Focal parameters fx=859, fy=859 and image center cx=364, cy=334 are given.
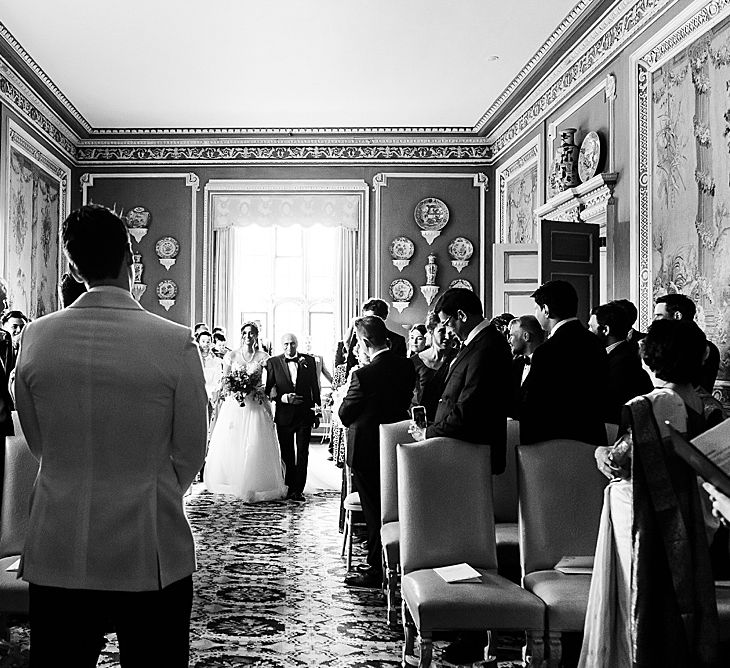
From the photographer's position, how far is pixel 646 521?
2533mm

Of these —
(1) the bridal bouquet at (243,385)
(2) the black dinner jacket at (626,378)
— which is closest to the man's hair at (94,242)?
(2) the black dinner jacket at (626,378)

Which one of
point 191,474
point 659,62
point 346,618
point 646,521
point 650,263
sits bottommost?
point 346,618

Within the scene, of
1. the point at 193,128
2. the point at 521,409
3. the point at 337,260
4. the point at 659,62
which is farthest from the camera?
the point at 337,260

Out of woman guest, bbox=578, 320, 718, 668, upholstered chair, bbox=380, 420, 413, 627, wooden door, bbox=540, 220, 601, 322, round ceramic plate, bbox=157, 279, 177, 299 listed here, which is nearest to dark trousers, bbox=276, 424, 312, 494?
wooden door, bbox=540, 220, 601, 322

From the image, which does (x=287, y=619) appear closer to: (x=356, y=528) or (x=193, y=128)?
(x=356, y=528)

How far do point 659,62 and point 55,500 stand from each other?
650cm

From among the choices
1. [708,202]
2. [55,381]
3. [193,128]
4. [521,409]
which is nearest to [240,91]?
[193,128]

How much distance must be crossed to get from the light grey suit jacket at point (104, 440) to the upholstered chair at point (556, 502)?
1924 millimetres

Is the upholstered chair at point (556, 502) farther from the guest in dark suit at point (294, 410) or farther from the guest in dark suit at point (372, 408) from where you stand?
the guest in dark suit at point (294, 410)

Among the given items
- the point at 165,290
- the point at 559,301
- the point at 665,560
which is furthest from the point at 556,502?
the point at 165,290

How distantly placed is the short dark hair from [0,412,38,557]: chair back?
2.66 m

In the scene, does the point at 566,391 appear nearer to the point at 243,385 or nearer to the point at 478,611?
the point at 478,611

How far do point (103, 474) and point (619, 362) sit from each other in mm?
4009

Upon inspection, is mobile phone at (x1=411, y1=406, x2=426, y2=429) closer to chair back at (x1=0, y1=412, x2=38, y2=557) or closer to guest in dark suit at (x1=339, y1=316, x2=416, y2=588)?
guest in dark suit at (x1=339, y1=316, x2=416, y2=588)
